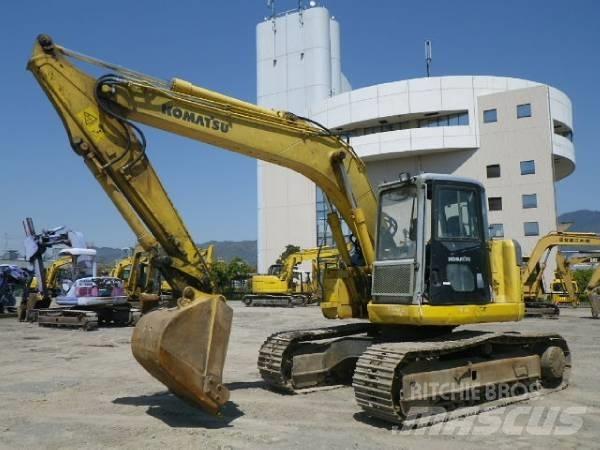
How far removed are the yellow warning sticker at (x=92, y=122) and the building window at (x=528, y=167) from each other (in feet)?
135

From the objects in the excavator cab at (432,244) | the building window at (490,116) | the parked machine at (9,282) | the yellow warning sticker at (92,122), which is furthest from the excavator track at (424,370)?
the building window at (490,116)

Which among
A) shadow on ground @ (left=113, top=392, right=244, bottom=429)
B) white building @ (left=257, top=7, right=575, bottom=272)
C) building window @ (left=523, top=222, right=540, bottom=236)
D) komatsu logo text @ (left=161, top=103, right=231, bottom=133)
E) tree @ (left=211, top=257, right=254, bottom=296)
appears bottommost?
shadow on ground @ (left=113, top=392, right=244, bottom=429)

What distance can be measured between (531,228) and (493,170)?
17.3 ft

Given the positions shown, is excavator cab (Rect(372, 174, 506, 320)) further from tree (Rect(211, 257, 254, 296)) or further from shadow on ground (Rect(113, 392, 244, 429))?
tree (Rect(211, 257, 254, 296))

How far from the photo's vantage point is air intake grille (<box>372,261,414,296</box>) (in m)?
7.75

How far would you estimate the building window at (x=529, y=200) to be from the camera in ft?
141

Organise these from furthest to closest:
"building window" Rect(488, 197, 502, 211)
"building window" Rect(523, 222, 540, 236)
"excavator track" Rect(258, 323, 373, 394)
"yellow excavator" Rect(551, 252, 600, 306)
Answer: "building window" Rect(488, 197, 502, 211)
"building window" Rect(523, 222, 540, 236)
"yellow excavator" Rect(551, 252, 600, 306)
"excavator track" Rect(258, 323, 373, 394)

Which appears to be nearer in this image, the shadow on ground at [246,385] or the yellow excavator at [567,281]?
the shadow on ground at [246,385]

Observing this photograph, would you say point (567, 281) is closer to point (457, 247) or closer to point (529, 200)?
point (529, 200)

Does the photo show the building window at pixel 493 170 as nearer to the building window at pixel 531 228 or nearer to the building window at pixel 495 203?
the building window at pixel 495 203

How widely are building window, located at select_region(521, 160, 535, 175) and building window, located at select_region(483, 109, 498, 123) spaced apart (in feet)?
13.0

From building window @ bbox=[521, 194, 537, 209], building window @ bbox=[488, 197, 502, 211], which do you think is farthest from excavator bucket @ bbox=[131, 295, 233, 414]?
building window @ bbox=[488, 197, 502, 211]

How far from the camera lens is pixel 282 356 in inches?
344

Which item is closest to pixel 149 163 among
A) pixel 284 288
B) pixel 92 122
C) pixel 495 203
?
pixel 92 122
